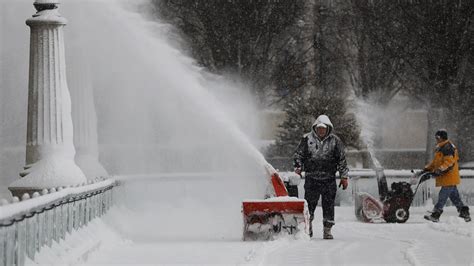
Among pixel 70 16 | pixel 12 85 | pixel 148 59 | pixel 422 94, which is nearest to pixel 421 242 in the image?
pixel 148 59

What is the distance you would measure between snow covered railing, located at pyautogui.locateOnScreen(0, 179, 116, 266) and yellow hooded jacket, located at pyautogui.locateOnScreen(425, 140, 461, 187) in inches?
276

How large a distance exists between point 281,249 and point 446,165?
645cm

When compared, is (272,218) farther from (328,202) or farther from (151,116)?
(151,116)

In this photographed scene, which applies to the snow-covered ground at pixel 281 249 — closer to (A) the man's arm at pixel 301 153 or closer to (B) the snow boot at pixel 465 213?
(A) the man's arm at pixel 301 153

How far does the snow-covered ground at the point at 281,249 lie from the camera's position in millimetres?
13641

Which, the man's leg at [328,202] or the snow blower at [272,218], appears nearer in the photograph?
the snow blower at [272,218]

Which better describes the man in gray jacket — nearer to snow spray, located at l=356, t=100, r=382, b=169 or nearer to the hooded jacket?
the hooded jacket

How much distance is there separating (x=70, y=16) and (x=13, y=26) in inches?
357

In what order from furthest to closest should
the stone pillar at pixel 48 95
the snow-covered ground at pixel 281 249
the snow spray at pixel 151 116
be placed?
the snow spray at pixel 151 116 → the stone pillar at pixel 48 95 → the snow-covered ground at pixel 281 249

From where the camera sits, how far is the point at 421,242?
16.4 meters

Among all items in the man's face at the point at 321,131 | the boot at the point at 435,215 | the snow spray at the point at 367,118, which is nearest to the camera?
the man's face at the point at 321,131

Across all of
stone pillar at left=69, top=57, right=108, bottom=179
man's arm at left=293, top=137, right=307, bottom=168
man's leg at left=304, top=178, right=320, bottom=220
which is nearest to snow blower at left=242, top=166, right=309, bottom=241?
man's leg at left=304, top=178, right=320, bottom=220

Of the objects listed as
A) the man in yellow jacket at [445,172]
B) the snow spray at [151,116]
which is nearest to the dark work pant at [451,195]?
the man in yellow jacket at [445,172]

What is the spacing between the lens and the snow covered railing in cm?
1030
